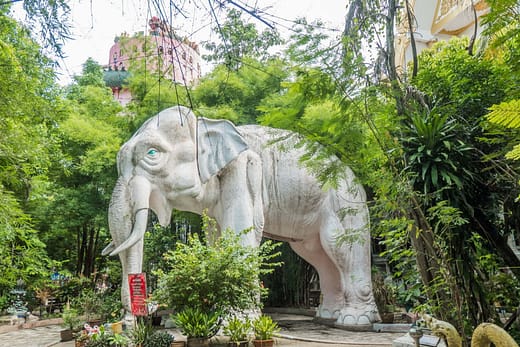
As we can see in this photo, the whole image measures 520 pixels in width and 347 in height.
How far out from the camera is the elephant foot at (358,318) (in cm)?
645

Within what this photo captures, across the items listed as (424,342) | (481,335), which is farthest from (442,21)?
(481,335)

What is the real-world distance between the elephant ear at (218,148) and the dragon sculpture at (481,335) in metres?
3.59

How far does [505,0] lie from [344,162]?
239cm

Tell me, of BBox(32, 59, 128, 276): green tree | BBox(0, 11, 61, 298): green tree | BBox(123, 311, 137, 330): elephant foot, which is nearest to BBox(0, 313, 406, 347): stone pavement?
BBox(123, 311, 137, 330): elephant foot

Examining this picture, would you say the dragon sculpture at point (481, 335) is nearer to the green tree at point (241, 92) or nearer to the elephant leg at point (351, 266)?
the elephant leg at point (351, 266)

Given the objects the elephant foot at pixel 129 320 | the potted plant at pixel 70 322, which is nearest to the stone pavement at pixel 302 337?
the potted plant at pixel 70 322

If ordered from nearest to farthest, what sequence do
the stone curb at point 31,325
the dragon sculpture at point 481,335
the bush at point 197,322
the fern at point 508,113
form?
the fern at point 508,113, the dragon sculpture at point 481,335, the bush at point 197,322, the stone curb at point 31,325

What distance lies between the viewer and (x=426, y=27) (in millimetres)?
14758

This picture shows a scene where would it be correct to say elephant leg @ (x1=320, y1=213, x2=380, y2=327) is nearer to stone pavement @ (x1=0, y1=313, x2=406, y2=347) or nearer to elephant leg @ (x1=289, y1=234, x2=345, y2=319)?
stone pavement @ (x1=0, y1=313, x2=406, y2=347)

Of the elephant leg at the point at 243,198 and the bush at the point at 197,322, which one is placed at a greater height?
the elephant leg at the point at 243,198

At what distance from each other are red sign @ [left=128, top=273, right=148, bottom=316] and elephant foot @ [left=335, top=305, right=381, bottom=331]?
2.59 metres

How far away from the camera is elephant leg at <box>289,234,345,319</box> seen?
7.32 m

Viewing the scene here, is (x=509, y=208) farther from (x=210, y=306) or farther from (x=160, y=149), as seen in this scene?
(x=160, y=149)

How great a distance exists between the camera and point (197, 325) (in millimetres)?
5000
